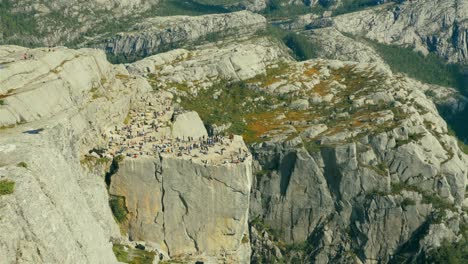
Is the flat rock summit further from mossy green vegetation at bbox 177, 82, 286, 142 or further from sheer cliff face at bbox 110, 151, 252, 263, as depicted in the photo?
mossy green vegetation at bbox 177, 82, 286, 142

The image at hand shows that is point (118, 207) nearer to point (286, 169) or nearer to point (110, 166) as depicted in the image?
point (110, 166)

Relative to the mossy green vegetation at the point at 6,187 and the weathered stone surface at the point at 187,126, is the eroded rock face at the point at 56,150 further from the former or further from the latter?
the weathered stone surface at the point at 187,126

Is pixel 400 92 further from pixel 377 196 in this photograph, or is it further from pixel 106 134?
pixel 106 134

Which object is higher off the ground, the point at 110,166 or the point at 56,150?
the point at 56,150

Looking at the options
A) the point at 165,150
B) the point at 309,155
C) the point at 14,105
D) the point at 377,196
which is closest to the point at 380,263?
the point at 377,196

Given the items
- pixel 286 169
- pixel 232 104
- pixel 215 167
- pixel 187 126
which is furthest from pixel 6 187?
pixel 232 104

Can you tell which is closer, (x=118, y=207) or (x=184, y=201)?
(x=118, y=207)

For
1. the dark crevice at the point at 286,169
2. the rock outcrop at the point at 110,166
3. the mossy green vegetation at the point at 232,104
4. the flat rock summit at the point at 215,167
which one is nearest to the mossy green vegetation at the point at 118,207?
the flat rock summit at the point at 215,167
